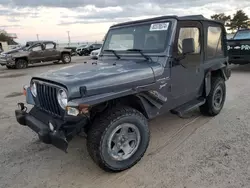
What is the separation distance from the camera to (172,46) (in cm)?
364

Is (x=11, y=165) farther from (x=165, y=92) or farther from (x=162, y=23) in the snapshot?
(x=162, y=23)

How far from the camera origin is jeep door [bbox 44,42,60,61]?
16.2m

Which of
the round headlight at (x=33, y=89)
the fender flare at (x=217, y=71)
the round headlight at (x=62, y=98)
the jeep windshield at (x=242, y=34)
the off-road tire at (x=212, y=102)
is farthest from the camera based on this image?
the jeep windshield at (x=242, y=34)

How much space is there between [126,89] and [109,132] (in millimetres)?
577

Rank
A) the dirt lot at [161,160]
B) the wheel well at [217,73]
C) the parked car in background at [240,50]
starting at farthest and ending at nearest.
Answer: the parked car in background at [240,50]
the wheel well at [217,73]
the dirt lot at [161,160]

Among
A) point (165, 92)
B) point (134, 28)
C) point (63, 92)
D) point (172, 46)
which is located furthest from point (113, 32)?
point (63, 92)

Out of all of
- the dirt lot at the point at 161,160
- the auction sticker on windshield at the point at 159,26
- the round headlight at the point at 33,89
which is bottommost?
the dirt lot at the point at 161,160

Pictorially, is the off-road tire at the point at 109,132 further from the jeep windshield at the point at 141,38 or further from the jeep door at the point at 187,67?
the jeep windshield at the point at 141,38

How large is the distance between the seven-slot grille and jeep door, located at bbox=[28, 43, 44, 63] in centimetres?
1328

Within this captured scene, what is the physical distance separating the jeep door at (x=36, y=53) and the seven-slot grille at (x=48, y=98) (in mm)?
13277

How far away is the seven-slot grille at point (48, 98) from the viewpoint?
299 centimetres

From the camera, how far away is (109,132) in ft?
9.57

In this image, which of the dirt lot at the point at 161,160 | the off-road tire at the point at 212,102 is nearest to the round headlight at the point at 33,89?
the dirt lot at the point at 161,160

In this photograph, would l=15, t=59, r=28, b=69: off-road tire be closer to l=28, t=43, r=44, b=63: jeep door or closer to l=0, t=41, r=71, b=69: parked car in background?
l=0, t=41, r=71, b=69: parked car in background
